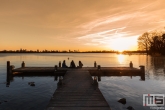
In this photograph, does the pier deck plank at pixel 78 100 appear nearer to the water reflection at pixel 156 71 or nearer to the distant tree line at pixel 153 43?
the water reflection at pixel 156 71

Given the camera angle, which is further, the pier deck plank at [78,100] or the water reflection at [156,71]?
the water reflection at [156,71]

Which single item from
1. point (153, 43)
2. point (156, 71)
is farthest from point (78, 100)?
point (153, 43)

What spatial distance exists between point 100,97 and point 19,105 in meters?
8.24

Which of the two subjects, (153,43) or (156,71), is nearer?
(156,71)

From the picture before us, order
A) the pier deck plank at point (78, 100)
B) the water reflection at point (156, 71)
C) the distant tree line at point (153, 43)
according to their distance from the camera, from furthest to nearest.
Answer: the distant tree line at point (153, 43), the water reflection at point (156, 71), the pier deck plank at point (78, 100)

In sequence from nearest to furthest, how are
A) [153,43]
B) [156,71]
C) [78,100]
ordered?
1. [78,100]
2. [156,71]
3. [153,43]

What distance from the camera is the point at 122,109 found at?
12.8 m

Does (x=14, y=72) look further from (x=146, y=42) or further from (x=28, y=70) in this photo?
(x=146, y=42)

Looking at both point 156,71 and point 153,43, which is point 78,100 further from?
point 153,43

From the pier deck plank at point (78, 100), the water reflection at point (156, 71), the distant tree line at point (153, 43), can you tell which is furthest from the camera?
the distant tree line at point (153, 43)

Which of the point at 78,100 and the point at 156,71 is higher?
the point at 78,100

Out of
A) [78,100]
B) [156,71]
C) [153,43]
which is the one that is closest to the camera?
[78,100]

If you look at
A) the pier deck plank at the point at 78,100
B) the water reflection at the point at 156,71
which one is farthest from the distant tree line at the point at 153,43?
the pier deck plank at the point at 78,100

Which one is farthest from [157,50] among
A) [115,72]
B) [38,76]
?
[38,76]
